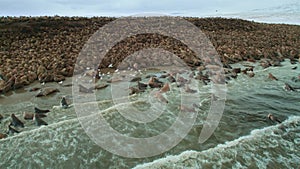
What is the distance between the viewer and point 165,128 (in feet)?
20.7

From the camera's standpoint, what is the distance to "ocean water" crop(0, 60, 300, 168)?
498 cm

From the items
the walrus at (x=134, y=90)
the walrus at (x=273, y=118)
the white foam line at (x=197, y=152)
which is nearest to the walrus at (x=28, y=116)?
the walrus at (x=134, y=90)

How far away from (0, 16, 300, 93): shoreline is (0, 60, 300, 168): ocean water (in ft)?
5.48

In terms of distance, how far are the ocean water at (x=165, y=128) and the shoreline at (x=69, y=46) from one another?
1669 millimetres

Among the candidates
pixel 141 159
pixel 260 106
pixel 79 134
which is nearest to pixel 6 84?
pixel 79 134

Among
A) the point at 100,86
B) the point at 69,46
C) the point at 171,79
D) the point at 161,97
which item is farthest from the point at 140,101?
the point at 69,46

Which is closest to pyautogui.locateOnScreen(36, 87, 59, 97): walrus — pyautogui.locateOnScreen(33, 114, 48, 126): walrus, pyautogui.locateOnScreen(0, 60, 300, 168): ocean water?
pyautogui.locateOnScreen(0, 60, 300, 168): ocean water

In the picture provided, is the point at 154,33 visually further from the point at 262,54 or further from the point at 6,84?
the point at 6,84

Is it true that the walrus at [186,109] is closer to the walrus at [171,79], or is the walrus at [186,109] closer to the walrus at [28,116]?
the walrus at [171,79]

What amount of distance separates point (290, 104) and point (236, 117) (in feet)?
7.06

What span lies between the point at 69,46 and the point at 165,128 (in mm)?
9056

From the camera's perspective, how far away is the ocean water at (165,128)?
4980 millimetres

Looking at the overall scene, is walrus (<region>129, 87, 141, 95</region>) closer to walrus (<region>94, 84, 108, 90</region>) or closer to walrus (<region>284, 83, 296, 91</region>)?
walrus (<region>94, 84, 108, 90</region>)

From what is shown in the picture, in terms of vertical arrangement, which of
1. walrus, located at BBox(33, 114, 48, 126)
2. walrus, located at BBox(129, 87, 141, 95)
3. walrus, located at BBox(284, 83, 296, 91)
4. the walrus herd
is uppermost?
the walrus herd
